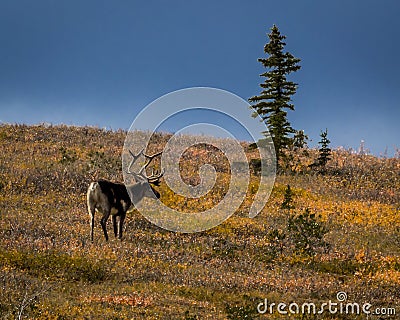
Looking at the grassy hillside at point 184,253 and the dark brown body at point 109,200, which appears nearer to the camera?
the grassy hillside at point 184,253

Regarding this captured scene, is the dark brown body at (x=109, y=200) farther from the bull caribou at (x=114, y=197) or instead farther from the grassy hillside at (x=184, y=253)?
the grassy hillside at (x=184, y=253)

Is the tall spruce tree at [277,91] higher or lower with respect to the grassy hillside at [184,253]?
higher

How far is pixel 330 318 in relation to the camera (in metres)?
13.4

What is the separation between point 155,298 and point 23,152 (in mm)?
22733

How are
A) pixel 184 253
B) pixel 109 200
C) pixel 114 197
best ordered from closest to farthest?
pixel 184 253 < pixel 109 200 < pixel 114 197

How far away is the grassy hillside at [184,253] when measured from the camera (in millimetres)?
13336

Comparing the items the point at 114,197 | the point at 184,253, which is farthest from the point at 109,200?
the point at 184,253

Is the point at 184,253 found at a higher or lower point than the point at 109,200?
lower

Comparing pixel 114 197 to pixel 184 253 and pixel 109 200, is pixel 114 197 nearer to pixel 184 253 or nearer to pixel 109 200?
pixel 109 200

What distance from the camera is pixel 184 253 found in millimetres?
18938

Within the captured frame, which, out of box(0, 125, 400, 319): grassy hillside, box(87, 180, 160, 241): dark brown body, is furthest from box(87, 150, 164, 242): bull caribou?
box(0, 125, 400, 319): grassy hillside

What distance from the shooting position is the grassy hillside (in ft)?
43.8

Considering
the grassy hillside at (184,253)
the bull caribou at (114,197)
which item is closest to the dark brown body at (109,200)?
the bull caribou at (114,197)

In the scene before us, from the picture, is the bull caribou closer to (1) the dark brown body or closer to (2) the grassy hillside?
(1) the dark brown body
